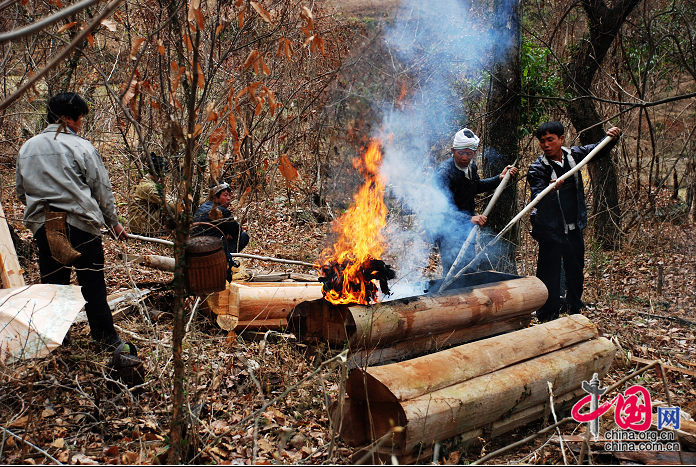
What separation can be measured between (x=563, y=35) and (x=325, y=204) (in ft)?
23.9

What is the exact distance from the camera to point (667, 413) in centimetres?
383

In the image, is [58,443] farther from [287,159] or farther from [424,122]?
[424,122]

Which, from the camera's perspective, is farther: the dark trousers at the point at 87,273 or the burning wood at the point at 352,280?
the dark trousers at the point at 87,273

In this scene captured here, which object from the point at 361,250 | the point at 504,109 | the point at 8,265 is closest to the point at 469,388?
the point at 361,250

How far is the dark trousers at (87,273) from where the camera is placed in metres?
4.75

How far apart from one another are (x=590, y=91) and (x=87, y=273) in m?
9.46

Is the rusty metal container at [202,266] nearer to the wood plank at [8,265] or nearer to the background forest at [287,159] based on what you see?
the background forest at [287,159]

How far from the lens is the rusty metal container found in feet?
10.8

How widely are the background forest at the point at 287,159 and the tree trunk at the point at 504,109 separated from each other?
0.09 feet

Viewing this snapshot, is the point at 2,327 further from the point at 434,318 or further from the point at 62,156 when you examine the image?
the point at 434,318

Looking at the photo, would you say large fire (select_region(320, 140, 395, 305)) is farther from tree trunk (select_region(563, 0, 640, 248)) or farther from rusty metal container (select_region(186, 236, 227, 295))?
tree trunk (select_region(563, 0, 640, 248))

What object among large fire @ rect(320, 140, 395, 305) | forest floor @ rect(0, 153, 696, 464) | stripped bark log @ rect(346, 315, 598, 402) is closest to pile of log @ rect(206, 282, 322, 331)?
forest floor @ rect(0, 153, 696, 464)

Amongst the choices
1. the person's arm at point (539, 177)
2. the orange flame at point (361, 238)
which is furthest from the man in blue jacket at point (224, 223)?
the person's arm at point (539, 177)

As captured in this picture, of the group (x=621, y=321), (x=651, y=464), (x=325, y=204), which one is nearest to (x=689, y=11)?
(x=621, y=321)
